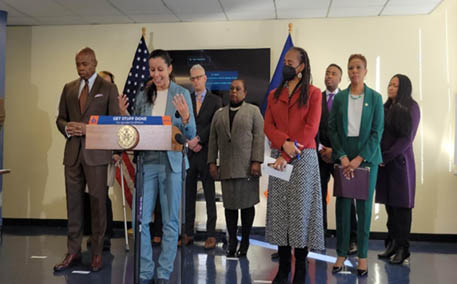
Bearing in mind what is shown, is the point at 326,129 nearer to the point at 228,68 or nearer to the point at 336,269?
the point at 336,269

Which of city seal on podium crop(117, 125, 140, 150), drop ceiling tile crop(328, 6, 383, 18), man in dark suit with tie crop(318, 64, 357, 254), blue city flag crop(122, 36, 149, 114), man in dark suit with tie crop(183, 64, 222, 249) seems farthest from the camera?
blue city flag crop(122, 36, 149, 114)

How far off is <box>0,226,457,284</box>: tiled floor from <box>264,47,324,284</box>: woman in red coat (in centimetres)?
72

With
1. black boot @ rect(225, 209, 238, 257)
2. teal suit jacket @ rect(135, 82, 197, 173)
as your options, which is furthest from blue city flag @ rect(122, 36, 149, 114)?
teal suit jacket @ rect(135, 82, 197, 173)

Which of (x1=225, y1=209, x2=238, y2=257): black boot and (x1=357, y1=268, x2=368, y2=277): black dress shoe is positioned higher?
(x1=225, y1=209, x2=238, y2=257): black boot

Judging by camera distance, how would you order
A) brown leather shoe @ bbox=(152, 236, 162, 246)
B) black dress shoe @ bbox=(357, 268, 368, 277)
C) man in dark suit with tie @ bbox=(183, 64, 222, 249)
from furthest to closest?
brown leather shoe @ bbox=(152, 236, 162, 246) < man in dark suit with tie @ bbox=(183, 64, 222, 249) < black dress shoe @ bbox=(357, 268, 368, 277)

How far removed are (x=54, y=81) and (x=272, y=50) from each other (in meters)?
3.15

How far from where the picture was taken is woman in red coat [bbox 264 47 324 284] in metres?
2.75

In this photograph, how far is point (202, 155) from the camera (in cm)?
460

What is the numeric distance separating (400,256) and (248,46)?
10.6 ft

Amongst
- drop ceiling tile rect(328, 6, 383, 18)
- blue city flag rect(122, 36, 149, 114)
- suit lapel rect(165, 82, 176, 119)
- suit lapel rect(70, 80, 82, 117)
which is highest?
drop ceiling tile rect(328, 6, 383, 18)

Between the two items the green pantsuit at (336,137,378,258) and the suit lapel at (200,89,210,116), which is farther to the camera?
the suit lapel at (200,89,210,116)

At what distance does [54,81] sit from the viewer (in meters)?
5.94

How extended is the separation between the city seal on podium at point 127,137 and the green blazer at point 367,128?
182cm

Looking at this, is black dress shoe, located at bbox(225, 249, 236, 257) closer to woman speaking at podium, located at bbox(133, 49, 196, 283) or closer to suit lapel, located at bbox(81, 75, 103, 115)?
woman speaking at podium, located at bbox(133, 49, 196, 283)
